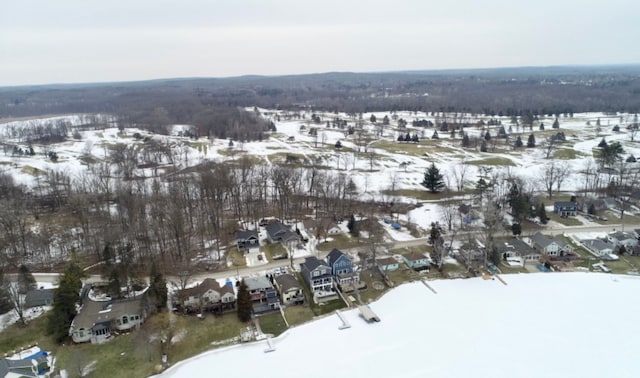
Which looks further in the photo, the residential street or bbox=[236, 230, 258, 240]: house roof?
bbox=[236, 230, 258, 240]: house roof

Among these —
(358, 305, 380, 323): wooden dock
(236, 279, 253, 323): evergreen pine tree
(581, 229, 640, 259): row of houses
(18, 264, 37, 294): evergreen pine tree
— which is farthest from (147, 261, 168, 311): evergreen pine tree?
(581, 229, 640, 259): row of houses

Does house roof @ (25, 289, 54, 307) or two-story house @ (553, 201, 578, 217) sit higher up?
two-story house @ (553, 201, 578, 217)

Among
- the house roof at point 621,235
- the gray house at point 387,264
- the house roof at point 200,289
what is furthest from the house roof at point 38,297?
Result: the house roof at point 621,235

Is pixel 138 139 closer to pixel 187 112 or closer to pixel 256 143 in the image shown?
pixel 256 143

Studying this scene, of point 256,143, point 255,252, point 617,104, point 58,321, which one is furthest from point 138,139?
point 617,104

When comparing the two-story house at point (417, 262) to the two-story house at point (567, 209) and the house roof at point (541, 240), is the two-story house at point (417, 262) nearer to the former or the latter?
the house roof at point (541, 240)

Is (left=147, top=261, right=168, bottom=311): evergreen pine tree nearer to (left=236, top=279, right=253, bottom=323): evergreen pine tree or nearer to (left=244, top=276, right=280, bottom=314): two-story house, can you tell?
(left=236, top=279, right=253, bottom=323): evergreen pine tree

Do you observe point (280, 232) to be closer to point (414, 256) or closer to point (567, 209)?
point (414, 256)
